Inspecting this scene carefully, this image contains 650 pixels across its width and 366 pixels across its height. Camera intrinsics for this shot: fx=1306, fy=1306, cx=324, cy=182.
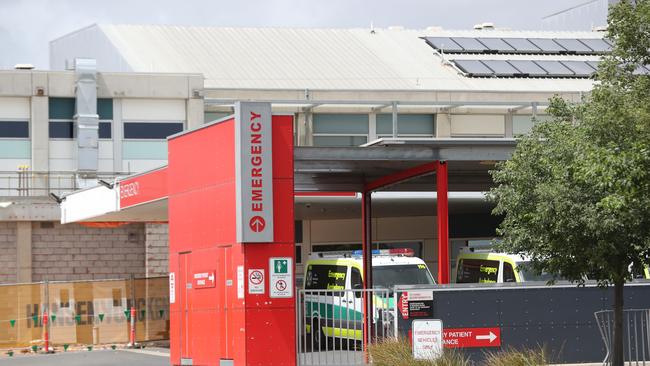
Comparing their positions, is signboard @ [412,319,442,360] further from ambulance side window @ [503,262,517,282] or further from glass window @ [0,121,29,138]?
glass window @ [0,121,29,138]

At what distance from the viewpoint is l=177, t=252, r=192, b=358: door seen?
2533cm

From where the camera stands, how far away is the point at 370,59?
5103cm

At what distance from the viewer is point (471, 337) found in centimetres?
2239

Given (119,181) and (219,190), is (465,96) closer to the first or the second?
(119,181)

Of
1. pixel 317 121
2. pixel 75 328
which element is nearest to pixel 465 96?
pixel 317 121

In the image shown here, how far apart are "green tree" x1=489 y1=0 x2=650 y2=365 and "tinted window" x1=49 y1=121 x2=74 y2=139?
28317mm

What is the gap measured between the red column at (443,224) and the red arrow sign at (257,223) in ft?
12.4

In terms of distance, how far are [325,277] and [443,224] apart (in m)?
6.49

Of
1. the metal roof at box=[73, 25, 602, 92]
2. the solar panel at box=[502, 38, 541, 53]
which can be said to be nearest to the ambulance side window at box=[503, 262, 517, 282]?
the metal roof at box=[73, 25, 602, 92]

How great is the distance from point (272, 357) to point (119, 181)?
1072 centimetres

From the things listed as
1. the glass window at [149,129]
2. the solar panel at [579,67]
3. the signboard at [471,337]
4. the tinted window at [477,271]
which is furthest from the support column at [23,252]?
the signboard at [471,337]

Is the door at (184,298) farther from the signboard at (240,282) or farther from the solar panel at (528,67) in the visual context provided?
the solar panel at (528,67)

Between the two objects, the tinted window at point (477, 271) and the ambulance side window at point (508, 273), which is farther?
the tinted window at point (477, 271)

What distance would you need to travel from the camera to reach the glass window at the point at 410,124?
156 ft
